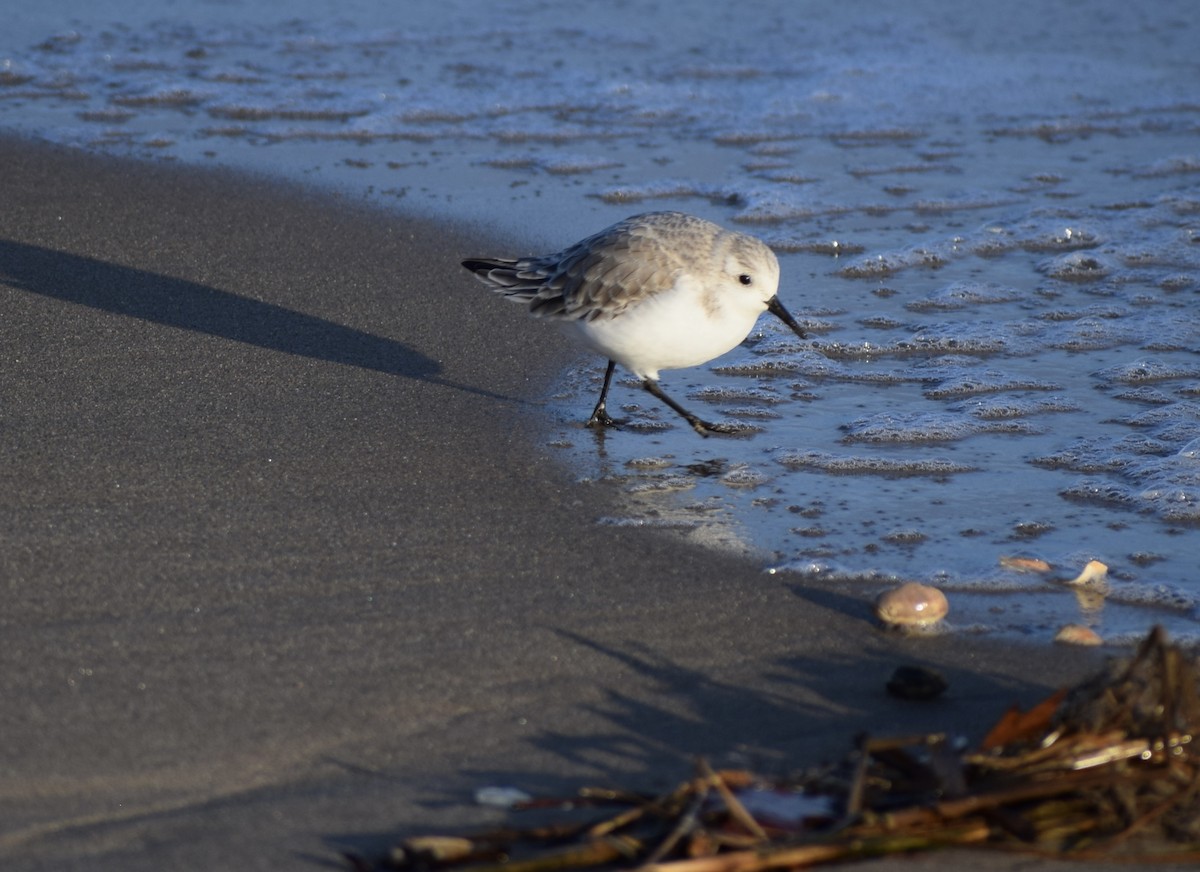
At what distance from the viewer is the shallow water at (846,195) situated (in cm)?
434

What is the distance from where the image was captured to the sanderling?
474 centimetres

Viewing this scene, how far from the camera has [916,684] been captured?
3178 mm

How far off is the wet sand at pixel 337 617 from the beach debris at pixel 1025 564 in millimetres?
491

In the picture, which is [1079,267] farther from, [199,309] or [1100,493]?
[199,309]

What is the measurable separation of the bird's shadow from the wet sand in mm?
22

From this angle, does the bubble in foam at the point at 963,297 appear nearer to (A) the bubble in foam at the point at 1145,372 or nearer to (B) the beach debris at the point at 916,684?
(A) the bubble in foam at the point at 1145,372

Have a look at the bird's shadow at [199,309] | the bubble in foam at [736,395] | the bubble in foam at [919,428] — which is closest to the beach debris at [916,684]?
the bubble in foam at [919,428]

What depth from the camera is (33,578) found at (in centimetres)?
359

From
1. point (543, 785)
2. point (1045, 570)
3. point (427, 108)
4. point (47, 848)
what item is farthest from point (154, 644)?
point (427, 108)

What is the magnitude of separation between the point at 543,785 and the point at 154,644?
3.38 ft

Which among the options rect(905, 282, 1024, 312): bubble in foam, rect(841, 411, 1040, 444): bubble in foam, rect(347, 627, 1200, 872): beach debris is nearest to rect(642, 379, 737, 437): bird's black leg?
rect(841, 411, 1040, 444): bubble in foam

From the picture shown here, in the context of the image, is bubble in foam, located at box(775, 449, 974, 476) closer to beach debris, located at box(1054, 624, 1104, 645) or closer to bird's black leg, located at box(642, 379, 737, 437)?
bird's black leg, located at box(642, 379, 737, 437)

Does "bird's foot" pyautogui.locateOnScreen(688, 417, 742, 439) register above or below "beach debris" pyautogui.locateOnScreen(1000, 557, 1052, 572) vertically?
above

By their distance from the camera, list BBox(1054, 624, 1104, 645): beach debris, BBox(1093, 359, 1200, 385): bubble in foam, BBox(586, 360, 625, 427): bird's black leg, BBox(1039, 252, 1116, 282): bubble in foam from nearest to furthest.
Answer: BBox(1054, 624, 1104, 645): beach debris < BBox(586, 360, 625, 427): bird's black leg < BBox(1093, 359, 1200, 385): bubble in foam < BBox(1039, 252, 1116, 282): bubble in foam
